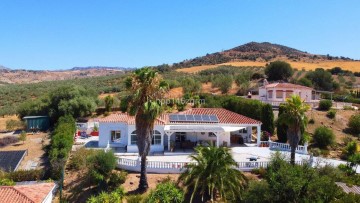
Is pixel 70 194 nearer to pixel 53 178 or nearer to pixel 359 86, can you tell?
pixel 53 178

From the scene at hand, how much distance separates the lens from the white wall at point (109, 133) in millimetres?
39969

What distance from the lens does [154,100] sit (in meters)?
28.1

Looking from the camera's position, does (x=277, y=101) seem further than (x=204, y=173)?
Yes

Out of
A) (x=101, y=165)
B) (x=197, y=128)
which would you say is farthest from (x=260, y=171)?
(x=101, y=165)

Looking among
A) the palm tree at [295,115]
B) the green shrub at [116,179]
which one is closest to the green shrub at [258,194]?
the palm tree at [295,115]

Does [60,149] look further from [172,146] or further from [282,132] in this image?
[282,132]

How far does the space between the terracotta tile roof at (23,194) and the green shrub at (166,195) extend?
25.1 ft

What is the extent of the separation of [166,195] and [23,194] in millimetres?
9928

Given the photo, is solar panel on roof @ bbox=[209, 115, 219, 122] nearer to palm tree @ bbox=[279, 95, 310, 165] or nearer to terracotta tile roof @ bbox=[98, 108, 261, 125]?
terracotta tile roof @ bbox=[98, 108, 261, 125]

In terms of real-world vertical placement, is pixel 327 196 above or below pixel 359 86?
below

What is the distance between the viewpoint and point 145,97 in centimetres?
2805

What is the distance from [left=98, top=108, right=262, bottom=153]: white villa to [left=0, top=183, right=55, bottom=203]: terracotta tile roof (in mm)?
12524

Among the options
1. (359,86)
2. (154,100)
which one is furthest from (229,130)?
(359,86)

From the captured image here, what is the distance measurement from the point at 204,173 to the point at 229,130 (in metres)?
12.9
